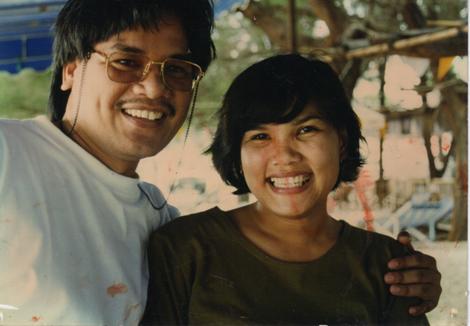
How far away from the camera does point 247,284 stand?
1.73m

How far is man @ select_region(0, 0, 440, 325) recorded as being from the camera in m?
1.58

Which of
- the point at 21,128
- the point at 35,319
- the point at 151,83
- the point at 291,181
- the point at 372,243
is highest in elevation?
the point at 151,83

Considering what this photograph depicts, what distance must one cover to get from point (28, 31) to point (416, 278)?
1492mm

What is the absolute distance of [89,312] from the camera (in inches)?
62.8

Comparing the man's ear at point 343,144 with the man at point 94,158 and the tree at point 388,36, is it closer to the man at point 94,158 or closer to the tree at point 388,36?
the tree at point 388,36

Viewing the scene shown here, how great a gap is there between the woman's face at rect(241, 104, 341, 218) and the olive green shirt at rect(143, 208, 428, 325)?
16 cm

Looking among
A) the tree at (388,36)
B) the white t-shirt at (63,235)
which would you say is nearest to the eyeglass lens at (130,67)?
the white t-shirt at (63,235)

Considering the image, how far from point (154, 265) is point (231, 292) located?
0.84ft

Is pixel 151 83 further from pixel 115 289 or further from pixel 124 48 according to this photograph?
pixel 115 289

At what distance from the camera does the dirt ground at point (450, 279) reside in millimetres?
1828

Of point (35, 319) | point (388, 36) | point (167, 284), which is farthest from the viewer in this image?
point (388, 36)

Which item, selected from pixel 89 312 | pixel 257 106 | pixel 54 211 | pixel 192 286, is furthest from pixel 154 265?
pixel 257 106

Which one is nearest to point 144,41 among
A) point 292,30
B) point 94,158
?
point 94,158

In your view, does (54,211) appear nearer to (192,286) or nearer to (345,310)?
(192,286)
